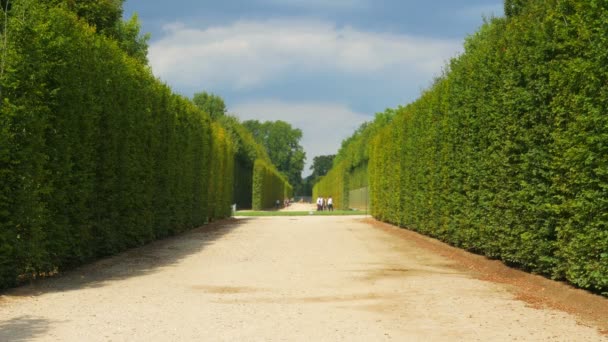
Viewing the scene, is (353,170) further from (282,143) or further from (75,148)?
(282,143)

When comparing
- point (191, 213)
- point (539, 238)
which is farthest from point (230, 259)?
point (191, 213)

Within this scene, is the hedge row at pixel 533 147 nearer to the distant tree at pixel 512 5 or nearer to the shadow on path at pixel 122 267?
the shadow on path at pixel 122 267

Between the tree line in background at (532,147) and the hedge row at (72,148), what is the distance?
803 centimetres

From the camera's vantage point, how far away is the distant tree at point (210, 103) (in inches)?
2955

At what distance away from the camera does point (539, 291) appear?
9844 mm

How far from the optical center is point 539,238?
10375 mm

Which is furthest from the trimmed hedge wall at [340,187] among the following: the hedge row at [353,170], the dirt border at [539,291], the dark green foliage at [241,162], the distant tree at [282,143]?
the distant tree at [282,143]

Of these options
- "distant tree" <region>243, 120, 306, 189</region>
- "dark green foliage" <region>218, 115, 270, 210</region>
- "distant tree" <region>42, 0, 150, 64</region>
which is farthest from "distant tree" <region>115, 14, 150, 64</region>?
"distant tree" <region>243, 120, 306, 189</region>

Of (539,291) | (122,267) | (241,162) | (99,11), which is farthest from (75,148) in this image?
(241,162)

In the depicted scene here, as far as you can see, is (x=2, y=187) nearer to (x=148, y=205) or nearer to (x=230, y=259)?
→ (x=230, y=259)

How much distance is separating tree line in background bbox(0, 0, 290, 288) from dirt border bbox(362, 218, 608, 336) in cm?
761

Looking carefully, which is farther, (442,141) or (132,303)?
(442,141)

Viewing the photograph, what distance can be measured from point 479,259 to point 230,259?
5.48 m

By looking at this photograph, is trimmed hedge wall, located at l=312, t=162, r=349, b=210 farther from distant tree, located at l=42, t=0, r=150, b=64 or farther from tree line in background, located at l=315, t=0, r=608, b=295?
tree line in background, located at l=315, t=0, r=608, b=295
